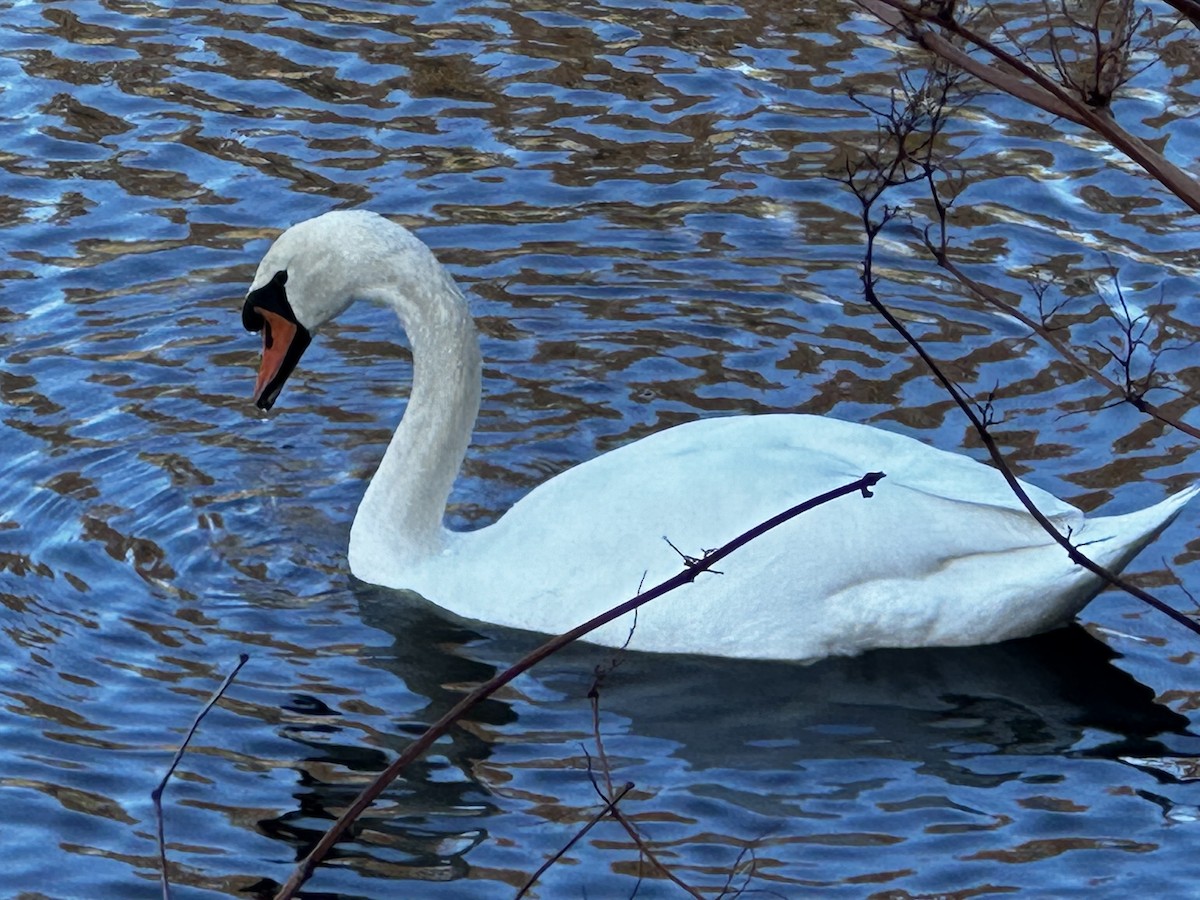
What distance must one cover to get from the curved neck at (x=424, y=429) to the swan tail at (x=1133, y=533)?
2.13m

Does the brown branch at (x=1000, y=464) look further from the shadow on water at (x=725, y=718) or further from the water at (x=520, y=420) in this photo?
the shadow on water at (x=725, y=718)

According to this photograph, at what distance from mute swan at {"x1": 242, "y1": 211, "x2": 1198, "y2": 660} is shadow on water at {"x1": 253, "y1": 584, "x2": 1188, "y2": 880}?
110mm

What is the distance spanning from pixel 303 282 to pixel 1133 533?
281cm

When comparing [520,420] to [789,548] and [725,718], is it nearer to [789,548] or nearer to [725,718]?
[789,548]

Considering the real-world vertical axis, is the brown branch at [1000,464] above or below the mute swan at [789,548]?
above

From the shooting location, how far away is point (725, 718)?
627 centimetres

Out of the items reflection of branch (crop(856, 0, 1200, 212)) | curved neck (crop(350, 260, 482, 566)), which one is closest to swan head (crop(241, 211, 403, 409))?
curved neck (crop(350, 260, 482, 566))

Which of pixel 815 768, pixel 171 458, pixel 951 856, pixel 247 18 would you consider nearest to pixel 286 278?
pixel 171 458

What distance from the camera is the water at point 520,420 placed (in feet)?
18.6

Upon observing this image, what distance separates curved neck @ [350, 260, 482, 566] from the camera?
7020 mm

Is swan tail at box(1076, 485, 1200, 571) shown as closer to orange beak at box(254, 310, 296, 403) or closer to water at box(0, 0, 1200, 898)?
water at box(0, 0, 1200, 898)

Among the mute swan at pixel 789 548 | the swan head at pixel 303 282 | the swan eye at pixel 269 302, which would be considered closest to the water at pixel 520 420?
the mute swan at pixel 789 548

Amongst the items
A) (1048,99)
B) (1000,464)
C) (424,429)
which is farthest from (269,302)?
(1048,99)

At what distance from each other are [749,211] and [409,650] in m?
3.81
